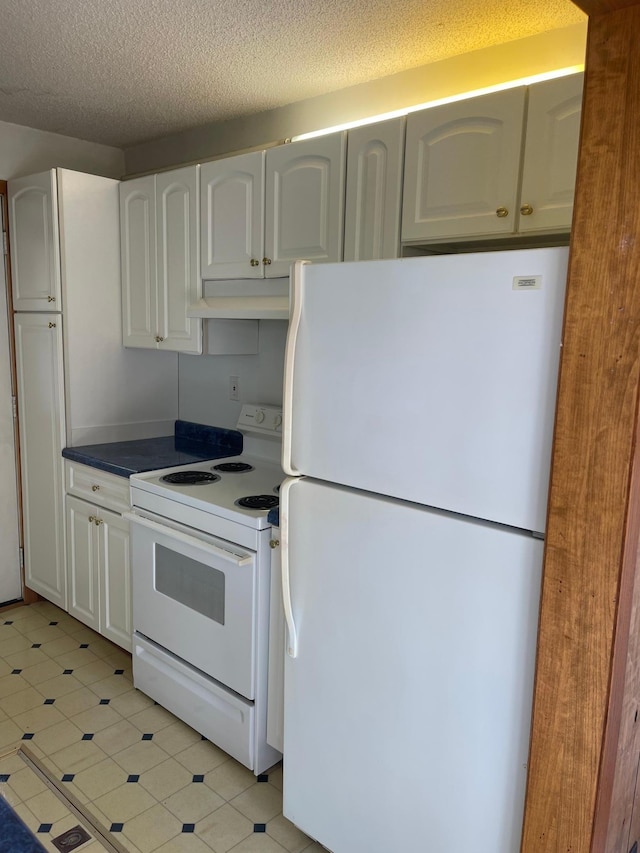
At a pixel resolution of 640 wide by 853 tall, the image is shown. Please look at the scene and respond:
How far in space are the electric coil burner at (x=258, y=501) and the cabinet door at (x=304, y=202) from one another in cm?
84

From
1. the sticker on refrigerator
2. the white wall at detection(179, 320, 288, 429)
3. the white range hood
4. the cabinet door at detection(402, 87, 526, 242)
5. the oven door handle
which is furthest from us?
the white wall at detection(179, 320, 288, 429)

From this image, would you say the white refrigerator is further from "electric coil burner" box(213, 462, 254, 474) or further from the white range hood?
"electric coil burner" box(213, 462, 254, 474)

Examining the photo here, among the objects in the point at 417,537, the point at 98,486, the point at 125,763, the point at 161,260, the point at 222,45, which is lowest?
the point at 125,763

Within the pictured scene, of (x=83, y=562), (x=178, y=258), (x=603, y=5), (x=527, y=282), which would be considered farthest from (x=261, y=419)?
(x=603, y=5)

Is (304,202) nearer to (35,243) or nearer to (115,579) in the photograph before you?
(35,243)

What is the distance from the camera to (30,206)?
301 centimetres

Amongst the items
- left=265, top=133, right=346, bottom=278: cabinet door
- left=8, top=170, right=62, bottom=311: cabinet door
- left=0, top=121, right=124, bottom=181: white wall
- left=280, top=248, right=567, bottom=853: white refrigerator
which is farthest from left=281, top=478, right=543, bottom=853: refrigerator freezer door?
left=0, top=121, right=124, bottom=181: white wall

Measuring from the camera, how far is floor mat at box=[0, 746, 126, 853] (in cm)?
189

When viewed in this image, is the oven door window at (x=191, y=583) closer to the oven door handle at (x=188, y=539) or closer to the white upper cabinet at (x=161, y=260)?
the oven door handle at (x=188, y=539)

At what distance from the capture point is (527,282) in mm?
1189

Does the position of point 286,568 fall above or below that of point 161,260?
below

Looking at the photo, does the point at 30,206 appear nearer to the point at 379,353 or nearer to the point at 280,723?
the point at 379,353

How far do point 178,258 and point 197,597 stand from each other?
1.47 meters

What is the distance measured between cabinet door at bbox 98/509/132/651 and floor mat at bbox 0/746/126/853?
0.60 meters
